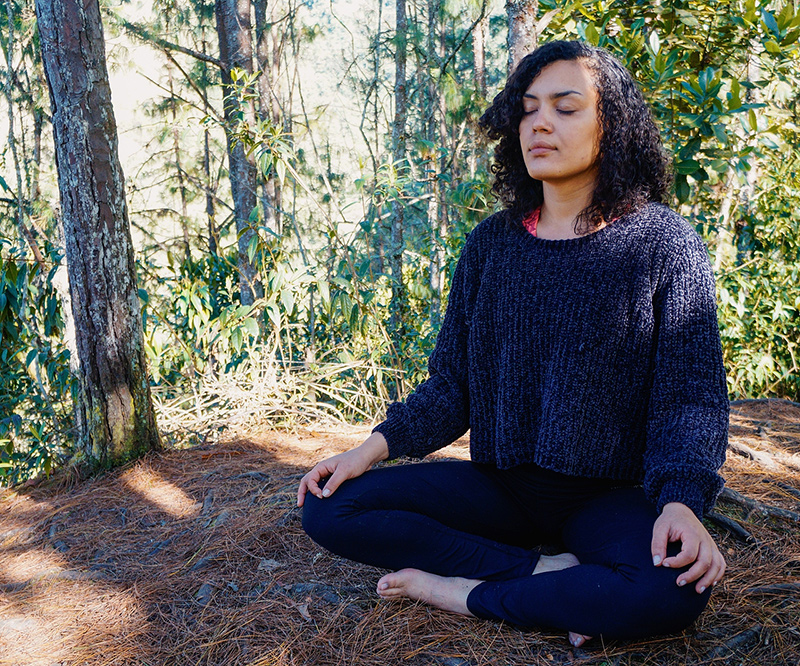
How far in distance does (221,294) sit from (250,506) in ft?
11.0

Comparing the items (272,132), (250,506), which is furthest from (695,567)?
(272,132)

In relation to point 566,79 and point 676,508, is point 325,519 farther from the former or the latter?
point 566,79

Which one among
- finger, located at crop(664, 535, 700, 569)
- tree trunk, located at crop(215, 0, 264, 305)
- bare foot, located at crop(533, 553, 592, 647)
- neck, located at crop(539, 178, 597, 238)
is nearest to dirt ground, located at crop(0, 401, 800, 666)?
bare foot, located at crop(533, 553, 592, 647)

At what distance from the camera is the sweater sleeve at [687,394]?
48.8 inches

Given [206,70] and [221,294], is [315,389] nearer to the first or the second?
[221,294]

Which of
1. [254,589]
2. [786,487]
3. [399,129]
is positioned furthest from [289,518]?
[399,129]

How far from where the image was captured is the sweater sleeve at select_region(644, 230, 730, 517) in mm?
1239

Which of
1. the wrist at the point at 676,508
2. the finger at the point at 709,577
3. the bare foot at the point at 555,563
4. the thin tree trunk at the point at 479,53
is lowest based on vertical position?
the bare foot at the point at 555,563

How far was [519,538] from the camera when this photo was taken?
5.36 ft

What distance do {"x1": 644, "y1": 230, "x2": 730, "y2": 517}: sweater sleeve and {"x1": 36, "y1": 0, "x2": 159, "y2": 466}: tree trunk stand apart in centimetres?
213

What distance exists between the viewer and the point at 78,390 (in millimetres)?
2734

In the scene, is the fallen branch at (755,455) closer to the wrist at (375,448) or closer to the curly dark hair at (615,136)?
the curly dark hair at (615,136)

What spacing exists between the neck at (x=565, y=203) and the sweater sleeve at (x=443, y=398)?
0.73 feet

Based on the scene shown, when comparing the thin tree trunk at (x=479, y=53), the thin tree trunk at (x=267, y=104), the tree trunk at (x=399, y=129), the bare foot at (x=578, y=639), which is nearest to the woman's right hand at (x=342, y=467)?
the bare foot at (x=578, y=639)
